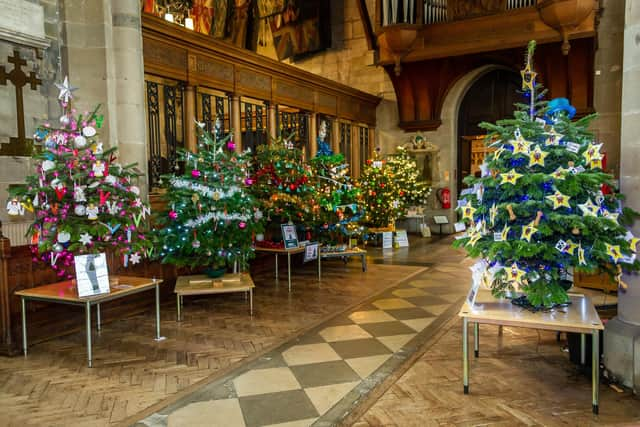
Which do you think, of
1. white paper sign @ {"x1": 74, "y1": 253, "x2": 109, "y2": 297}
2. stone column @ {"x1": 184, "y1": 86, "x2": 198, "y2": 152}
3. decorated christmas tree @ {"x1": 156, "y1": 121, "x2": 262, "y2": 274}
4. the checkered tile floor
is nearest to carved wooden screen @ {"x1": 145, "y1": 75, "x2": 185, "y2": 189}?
stone column @ {"x1": 184, "y1": 86, "x2": 198, "y2": 152}

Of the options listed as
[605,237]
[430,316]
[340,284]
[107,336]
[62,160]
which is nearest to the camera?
[605,237]

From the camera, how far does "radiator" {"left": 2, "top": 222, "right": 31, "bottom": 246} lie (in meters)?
4.73

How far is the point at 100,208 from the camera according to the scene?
442 cm

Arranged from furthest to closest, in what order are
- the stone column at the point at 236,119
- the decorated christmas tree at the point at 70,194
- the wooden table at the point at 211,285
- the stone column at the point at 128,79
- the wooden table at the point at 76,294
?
the stone column at the point at 236,119 → the stone column at the point at 128,79 → the wooden table at the point at 211,285 → the decorated christmas tree at the point at 70,194 → the wooden table at the point at 76,294

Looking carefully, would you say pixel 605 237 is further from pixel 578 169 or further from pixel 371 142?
pixel 371 142

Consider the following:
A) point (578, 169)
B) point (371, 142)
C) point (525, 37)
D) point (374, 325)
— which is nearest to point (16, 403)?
point (374, 325)

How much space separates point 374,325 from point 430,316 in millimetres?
712

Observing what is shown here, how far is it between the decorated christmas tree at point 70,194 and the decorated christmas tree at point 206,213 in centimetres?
99

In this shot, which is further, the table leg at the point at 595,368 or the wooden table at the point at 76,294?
the wooden table at the point at 76,294

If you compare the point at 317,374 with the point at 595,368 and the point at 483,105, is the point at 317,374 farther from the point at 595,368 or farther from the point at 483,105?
the point at 483,105

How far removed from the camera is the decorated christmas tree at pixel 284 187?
23.6 feet

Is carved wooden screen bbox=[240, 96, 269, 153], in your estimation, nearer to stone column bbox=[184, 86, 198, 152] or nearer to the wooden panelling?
the wooden panelling

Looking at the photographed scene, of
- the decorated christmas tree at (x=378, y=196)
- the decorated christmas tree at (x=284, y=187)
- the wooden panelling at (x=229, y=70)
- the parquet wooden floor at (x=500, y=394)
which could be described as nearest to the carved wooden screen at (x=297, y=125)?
the wooden panelling at (x=229, y=70)

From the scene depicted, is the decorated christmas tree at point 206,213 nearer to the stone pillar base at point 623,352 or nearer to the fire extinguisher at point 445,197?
the stone pillar base at point 623,352
